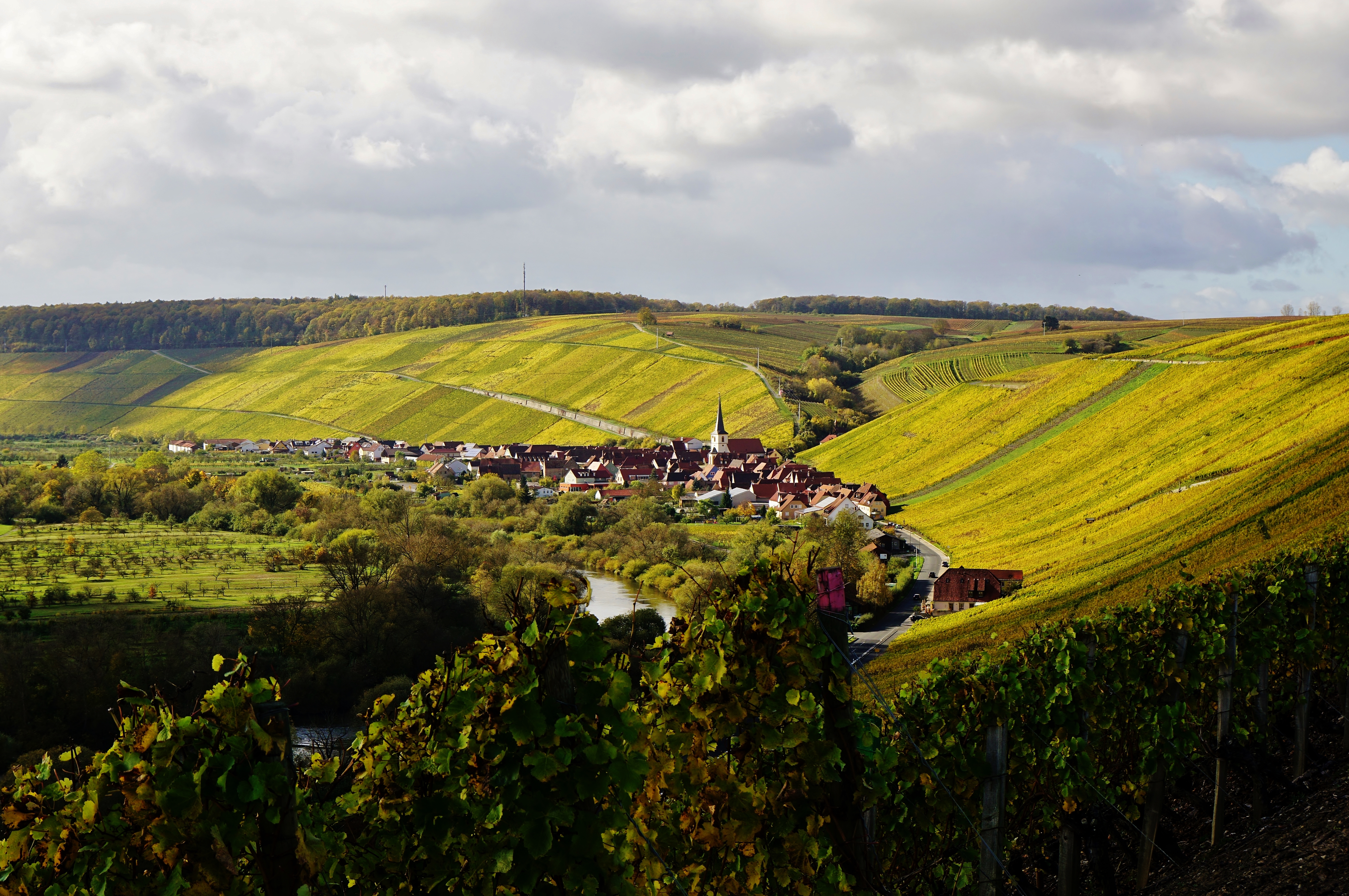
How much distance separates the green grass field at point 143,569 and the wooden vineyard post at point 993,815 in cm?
4146

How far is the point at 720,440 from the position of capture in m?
112

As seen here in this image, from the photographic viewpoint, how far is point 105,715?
30625 mm

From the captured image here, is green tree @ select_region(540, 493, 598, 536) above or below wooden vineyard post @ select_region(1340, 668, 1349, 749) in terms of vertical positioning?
below

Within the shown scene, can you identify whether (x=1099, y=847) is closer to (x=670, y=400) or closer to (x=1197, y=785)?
(x=1197, y=785)

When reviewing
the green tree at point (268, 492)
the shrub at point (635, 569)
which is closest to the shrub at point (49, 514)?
the green tree at point (268, 492)

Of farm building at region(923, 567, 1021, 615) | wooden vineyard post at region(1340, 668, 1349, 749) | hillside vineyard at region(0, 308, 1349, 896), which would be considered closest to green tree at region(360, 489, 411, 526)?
hillside vineyard at region(0, 308, 1349, 896)

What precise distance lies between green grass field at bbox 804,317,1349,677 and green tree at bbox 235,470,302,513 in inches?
1753

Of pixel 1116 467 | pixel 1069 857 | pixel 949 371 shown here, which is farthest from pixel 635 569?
pixel 949 371

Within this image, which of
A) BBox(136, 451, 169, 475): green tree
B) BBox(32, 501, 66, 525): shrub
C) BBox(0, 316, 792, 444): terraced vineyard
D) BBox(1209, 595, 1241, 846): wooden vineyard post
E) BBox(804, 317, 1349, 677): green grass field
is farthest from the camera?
BBox(0, 316, 792, 444): terraced vineyard

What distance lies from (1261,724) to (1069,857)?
4.13 m

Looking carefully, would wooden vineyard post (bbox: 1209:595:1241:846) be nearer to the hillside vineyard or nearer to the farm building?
the hillside vineyard

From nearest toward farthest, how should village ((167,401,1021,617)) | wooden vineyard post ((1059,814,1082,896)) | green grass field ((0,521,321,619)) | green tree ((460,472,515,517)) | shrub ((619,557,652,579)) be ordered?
1. wooden vineyard post ((1059,814,1082,896))
2. green grass field ((0,521,321,619))
3. shrub ((619,557,652,579))
4. village ((167,401,1021,617))
5. green tree ((460,472,515,517))

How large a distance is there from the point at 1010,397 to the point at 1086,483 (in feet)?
104

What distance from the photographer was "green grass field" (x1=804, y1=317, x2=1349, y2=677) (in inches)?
1312
